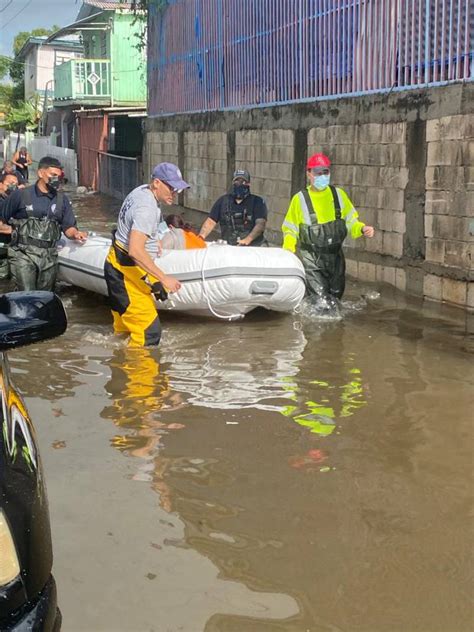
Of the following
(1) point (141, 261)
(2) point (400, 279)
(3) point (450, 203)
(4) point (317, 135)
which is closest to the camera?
(1) point (141, 261)

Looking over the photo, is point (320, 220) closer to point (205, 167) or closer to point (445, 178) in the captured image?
point (445, 178)

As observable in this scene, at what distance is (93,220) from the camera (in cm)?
2025

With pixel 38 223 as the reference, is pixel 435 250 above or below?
below

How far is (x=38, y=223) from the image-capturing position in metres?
8.81

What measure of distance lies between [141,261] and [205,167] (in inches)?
383

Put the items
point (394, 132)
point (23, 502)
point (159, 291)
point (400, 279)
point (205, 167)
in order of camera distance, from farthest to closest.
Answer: point (205, 167)
point (400, 279)
point (394, 132)
point (159, 291)
point (23, 502)

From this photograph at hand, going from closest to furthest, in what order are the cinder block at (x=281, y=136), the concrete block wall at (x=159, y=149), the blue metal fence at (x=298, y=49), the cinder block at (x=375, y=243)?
the blue metal fence at (x=298, y=49) → the cinder block at (x=375, y=243) → the cinder block at (x=281, y=136) → the concrete block wall at (x=159, y=149)

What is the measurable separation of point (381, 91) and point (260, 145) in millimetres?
3575

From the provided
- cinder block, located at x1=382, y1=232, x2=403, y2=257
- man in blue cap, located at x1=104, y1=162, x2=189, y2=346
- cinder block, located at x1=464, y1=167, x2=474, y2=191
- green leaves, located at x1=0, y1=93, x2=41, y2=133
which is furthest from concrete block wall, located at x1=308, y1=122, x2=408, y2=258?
green leaves, located at x1=0, y1=93, x2=41, y2=133

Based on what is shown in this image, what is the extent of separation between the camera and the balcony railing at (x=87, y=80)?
34.8 metres

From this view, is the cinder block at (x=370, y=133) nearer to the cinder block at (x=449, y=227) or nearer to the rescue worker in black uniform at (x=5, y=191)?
the cinder block at (x=449, y=227)

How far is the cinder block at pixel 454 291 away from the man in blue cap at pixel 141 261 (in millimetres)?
3088

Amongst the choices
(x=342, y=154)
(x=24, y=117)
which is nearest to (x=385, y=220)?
(x=342, y=154)

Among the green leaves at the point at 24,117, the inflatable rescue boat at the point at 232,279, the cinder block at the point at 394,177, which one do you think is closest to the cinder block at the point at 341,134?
the cinder block at the point at 394,177
